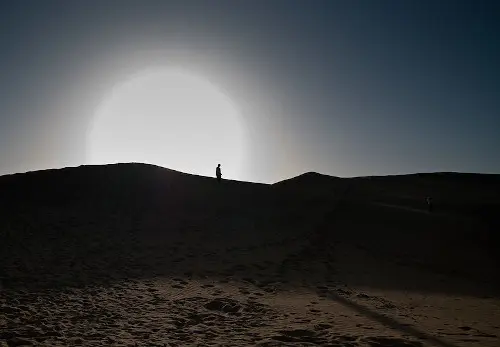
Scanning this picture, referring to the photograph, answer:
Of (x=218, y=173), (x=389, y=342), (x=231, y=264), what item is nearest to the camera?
(x=389, y=342)

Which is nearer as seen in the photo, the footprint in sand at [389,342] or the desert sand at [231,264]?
the footprint in sand at [389,342]

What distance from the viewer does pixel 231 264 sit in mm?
13664

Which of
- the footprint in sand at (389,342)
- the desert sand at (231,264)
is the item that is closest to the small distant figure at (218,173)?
the desert sand at (231,264)

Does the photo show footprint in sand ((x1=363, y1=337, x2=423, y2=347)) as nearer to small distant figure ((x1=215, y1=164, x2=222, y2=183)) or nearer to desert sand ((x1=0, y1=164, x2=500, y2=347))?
desert sand ((x1=0, y1=164, x2=500, y2=347))

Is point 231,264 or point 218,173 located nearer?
point 231,264

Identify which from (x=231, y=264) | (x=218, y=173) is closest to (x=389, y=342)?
(x=231, y=264)

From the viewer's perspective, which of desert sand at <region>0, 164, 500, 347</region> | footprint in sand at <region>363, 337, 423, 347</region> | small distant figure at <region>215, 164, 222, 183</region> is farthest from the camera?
small distant figure at <region>215, 164, 222, 183</region>

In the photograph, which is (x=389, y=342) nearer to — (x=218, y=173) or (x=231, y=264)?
(x=231, y=264)

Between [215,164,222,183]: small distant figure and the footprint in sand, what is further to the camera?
[215,164,222,183]: small distant figure

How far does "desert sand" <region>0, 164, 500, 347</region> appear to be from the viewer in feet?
24.1

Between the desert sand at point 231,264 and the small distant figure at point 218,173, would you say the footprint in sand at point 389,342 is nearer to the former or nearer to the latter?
the desert sand at point 231,264

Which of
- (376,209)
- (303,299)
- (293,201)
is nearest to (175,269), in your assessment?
(303,299)

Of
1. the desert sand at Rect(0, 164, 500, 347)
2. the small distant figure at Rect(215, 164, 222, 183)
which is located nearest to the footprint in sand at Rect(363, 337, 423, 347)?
the desert sand at Rect(0, 164, 500, 347)

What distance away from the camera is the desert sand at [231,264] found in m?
7.34
